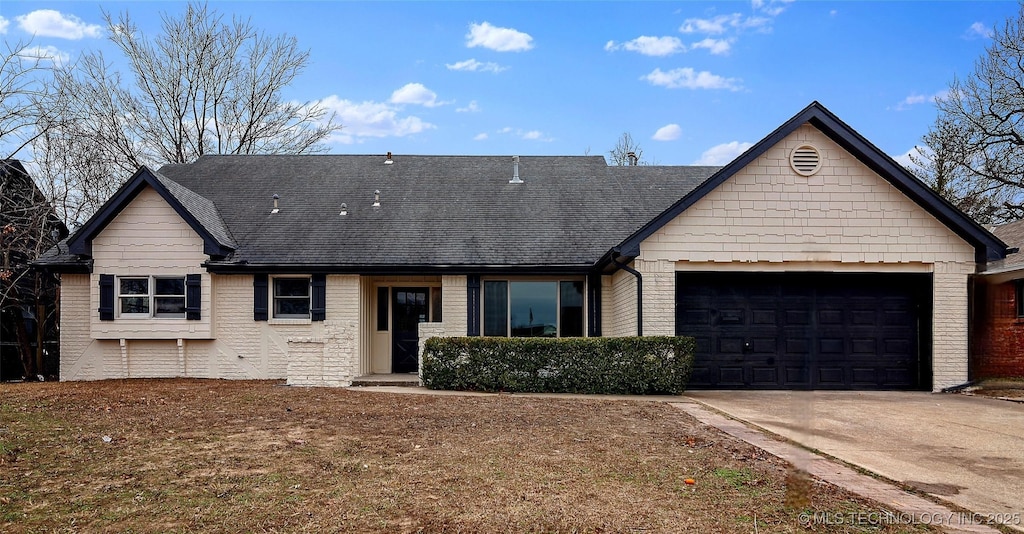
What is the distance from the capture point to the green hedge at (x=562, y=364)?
40.3 feet

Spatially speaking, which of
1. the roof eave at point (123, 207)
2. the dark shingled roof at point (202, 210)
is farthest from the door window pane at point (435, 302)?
the roof eave at point (123, 207)

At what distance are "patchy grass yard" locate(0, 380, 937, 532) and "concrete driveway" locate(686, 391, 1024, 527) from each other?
3.28ft

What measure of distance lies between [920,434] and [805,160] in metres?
6.39

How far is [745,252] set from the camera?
1320 centimetres

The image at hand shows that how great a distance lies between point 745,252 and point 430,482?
9.36m

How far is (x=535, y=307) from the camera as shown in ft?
54.3

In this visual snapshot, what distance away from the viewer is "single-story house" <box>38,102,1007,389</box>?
1315 centimetres

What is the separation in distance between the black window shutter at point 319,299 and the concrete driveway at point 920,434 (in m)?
8.43

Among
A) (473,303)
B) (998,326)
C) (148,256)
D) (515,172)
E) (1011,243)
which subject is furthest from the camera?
(515,172)

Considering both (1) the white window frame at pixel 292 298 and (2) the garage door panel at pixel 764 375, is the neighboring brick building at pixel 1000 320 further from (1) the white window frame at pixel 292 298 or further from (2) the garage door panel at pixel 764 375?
(1) the white window frame at pixel 292 298

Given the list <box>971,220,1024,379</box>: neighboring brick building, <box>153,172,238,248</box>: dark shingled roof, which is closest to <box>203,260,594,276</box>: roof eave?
<box>153,172,238,248</box>: dark shingled roof

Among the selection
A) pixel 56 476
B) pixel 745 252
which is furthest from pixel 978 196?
pixel 56 476

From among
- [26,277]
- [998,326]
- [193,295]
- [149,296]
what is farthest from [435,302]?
[998,326]

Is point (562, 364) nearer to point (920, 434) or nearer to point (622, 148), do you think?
point (920, 434)
